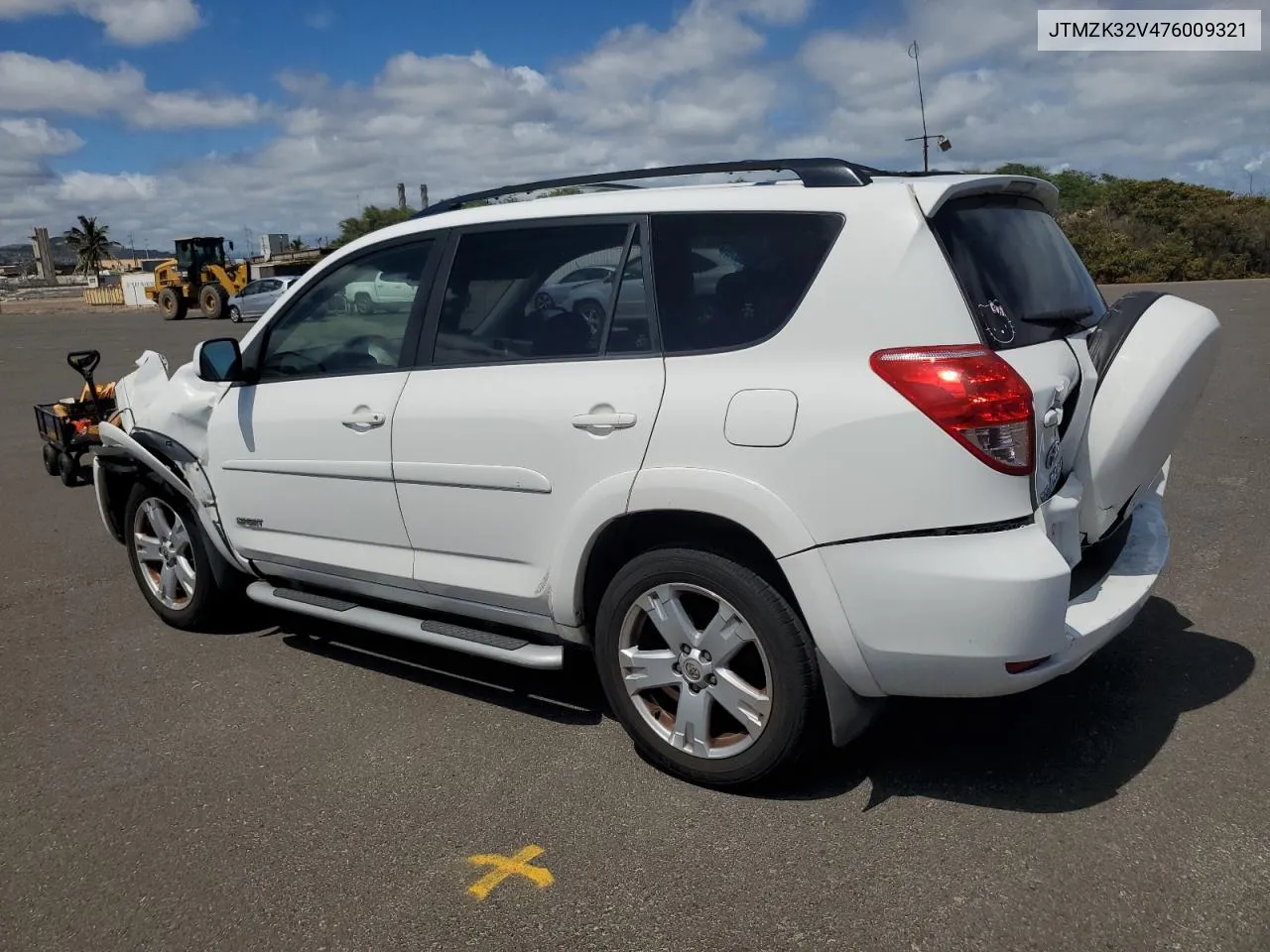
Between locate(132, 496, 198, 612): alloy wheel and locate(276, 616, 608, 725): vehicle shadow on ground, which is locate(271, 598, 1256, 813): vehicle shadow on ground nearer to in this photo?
locate(276, 616, 608, 725): vehicle shadow on ground

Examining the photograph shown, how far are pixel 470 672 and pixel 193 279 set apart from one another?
35310 mm

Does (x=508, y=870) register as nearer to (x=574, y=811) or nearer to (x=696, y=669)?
(x=574, y=811)

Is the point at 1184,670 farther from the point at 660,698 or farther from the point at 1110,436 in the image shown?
the point at 660,698

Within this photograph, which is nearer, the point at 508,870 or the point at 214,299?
the point at 508,870

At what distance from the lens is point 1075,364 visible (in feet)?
10.5

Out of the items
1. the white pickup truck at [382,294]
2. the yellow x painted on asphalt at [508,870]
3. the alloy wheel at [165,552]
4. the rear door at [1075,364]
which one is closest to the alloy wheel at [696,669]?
the yellow x painted on asphalt at [508,870]

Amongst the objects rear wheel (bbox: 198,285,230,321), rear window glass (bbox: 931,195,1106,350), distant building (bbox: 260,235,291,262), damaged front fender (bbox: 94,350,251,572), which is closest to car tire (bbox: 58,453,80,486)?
damaged front fender (bbox: 94,350,251,572)

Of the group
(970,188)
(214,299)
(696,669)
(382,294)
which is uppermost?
(214,299)

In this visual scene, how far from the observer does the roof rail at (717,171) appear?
10.5 ft

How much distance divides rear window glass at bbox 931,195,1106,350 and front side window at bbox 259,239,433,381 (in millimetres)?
1937

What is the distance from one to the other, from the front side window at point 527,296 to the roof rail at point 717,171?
0.23 metres

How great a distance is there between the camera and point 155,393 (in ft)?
16.0

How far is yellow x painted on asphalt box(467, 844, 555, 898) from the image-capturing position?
293 centimetres

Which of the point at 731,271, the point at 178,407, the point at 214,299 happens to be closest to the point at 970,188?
the point at 731,271
